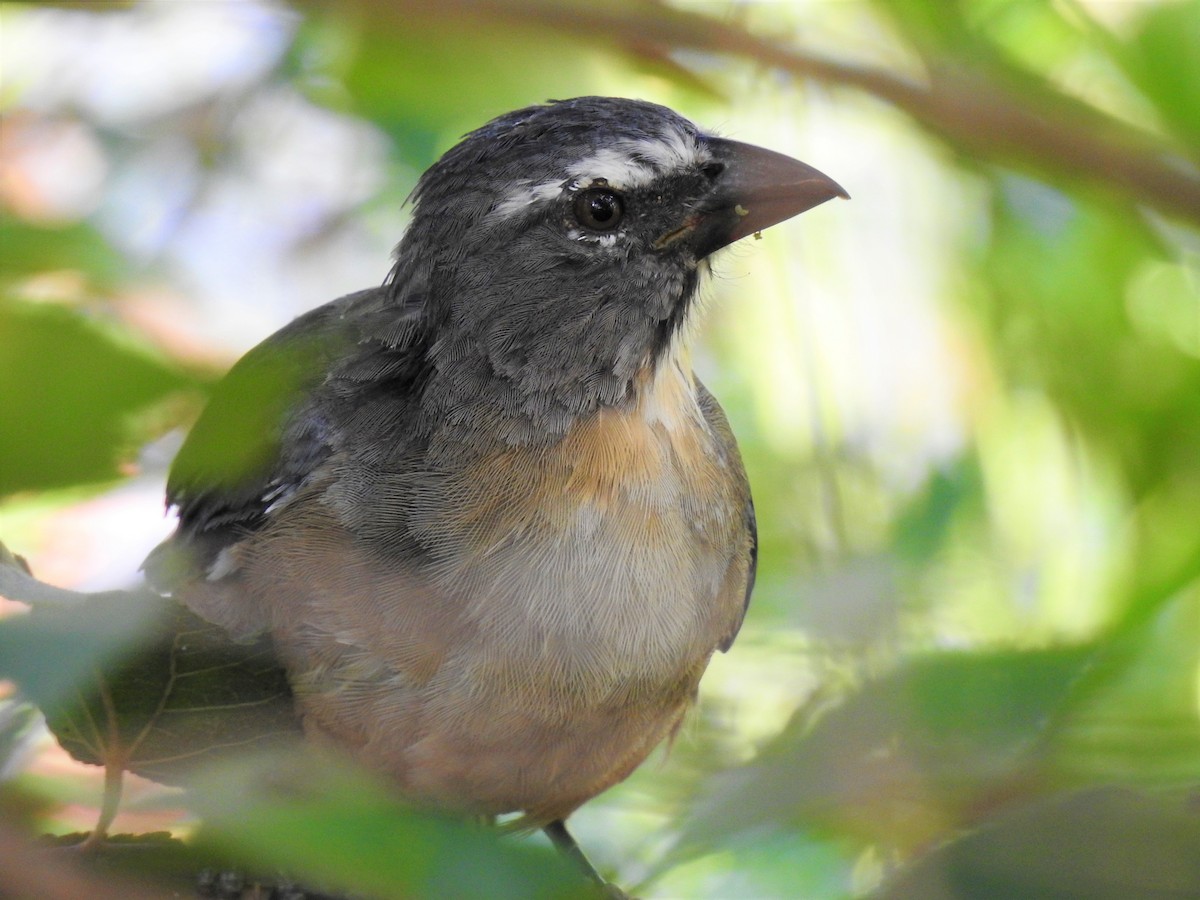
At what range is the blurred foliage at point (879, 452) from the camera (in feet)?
3.52

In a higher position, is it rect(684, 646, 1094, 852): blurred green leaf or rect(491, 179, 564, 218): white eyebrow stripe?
rect(491, 179, 564, 218): white eyebrow stripe

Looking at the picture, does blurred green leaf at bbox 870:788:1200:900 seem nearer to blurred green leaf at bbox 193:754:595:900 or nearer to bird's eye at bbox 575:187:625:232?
blurred green leaf at bbox 193:754:595:900

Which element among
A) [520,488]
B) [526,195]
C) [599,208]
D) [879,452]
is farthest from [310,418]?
[879,452]

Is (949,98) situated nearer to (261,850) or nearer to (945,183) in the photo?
(945,183)

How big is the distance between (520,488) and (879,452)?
0.89 m

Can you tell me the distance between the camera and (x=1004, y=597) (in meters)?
2.50

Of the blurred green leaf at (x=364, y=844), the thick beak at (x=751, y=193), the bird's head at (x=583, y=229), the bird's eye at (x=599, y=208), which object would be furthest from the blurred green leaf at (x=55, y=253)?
the thick beak at (x=751, y=193)

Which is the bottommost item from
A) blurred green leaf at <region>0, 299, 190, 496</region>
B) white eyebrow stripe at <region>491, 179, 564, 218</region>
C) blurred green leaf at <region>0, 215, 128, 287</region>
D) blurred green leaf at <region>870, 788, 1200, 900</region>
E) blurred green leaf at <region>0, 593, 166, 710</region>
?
blurred green leaf at <region>870, 788, 1200, 900</region>

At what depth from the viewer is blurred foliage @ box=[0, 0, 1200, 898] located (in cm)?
107

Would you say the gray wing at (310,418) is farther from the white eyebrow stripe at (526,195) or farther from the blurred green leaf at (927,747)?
the blurred green leaf at (927,747)

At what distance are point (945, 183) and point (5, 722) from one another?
3.08 m

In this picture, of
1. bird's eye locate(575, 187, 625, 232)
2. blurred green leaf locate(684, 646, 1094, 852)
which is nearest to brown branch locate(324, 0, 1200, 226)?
bird's eye locate(575, 187, 625, 232)

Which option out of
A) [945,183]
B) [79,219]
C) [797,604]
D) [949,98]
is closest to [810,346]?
[949,98]

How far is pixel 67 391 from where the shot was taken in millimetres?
910
